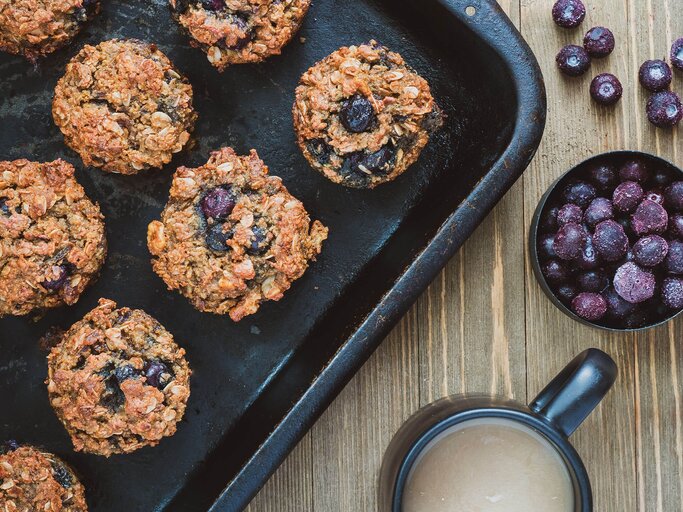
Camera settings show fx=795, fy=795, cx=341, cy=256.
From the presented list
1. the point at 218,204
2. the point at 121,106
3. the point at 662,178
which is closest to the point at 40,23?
the point at 121,106

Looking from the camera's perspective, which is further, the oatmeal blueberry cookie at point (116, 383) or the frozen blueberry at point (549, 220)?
the frozen blueberry at point (549, 220)

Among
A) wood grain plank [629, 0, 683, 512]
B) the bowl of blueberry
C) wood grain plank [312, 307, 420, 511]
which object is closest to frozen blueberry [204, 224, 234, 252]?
wood grain plank [312, 307, 420, 511]

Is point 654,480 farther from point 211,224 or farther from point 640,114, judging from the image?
point 211,224

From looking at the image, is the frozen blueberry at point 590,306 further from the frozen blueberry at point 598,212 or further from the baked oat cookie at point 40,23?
the baked oat cookie at point 40,23

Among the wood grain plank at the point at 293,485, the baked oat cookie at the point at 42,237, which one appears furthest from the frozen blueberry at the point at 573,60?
the baked oat cookie at the point at 42,237

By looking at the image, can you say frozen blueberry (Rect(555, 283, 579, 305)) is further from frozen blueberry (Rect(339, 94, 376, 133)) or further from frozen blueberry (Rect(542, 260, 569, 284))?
frozen blueberry (Rect(339, 94, 376, 133))

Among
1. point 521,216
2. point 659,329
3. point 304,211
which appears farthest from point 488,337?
point 304,211
